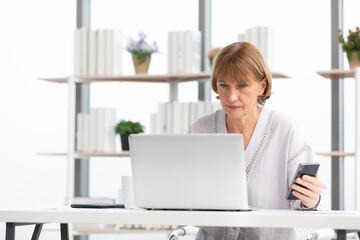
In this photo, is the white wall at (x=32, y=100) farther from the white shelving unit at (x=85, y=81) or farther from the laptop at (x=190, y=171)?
the laptop at (x=190, y=171)

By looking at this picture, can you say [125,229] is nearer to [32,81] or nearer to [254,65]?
[32,81]

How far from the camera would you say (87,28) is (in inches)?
201

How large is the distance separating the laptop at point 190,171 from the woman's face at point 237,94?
67 cm

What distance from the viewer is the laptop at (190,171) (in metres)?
1.87

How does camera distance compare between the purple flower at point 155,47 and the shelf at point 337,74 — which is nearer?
the shelf at point 337,74

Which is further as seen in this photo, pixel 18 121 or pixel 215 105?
pixel 18 121

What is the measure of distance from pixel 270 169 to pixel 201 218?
2.69 ft

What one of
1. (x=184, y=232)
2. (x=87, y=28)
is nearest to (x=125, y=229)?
(x=87, y=28)

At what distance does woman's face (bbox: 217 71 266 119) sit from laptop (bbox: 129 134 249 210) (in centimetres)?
67

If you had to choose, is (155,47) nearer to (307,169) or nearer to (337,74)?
(337,74)

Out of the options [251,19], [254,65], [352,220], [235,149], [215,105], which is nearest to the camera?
[352,220]

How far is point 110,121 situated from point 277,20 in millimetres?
1384

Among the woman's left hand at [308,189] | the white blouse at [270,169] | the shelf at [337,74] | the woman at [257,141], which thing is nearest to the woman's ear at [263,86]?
the woman at [257,141]

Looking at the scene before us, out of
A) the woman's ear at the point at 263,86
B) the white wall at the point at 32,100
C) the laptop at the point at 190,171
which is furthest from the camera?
the white wall at the point at 32,100
